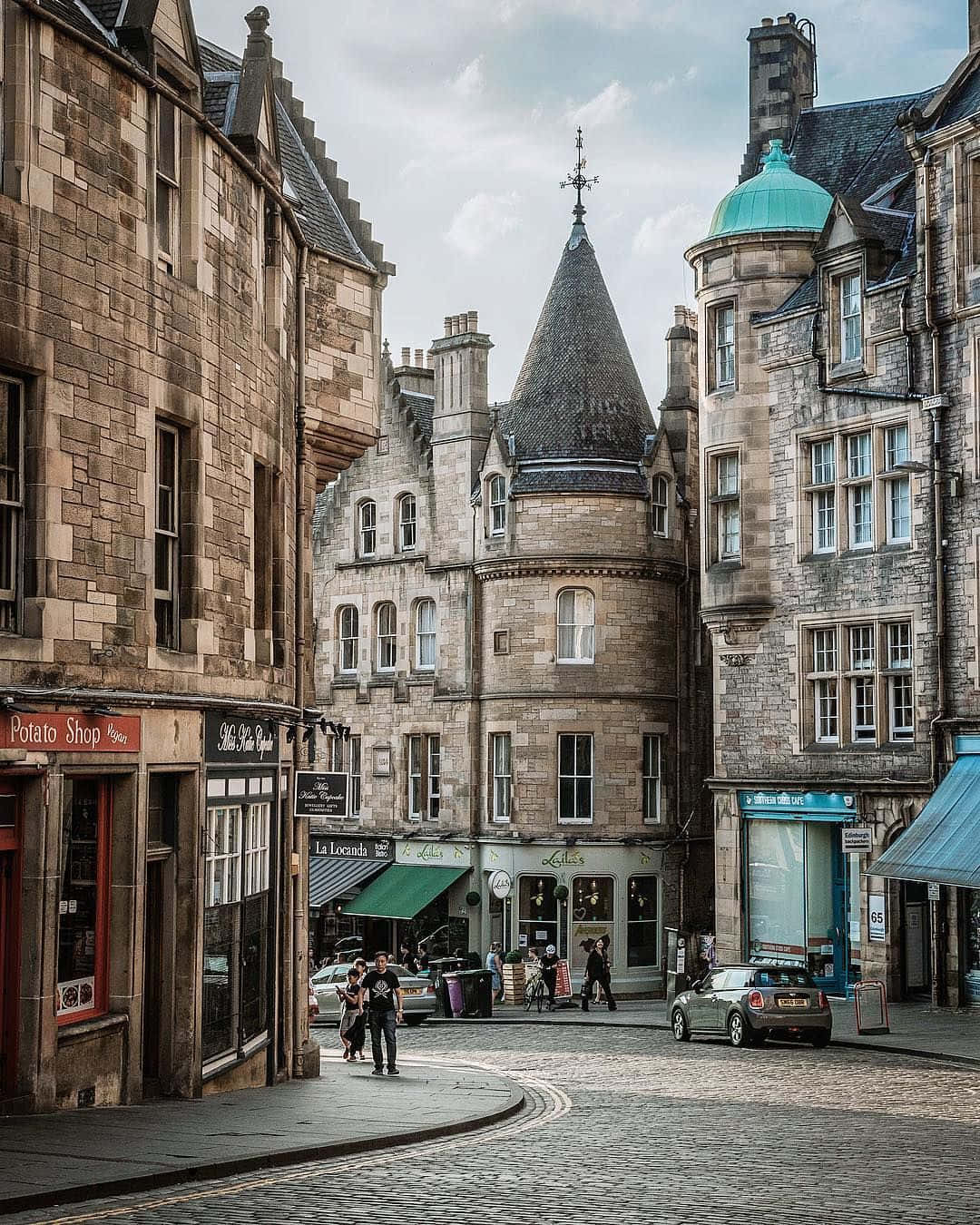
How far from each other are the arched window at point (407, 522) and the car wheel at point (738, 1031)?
23.1m

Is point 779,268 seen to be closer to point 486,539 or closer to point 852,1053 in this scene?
point 486,539

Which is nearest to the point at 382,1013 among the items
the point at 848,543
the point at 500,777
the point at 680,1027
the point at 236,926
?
the point at 236,926

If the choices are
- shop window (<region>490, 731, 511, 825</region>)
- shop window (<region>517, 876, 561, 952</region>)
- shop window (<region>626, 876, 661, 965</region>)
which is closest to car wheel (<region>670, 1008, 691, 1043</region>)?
shop window (<region>517, 876, 561, 952</region>)

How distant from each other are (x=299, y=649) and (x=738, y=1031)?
950 cm

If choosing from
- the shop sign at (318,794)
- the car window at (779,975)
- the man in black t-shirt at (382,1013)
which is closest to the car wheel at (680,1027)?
the car window at (779,975)

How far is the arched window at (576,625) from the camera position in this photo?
144ft

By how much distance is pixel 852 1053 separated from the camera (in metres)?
25.1

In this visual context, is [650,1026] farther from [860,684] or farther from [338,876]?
[338,876]

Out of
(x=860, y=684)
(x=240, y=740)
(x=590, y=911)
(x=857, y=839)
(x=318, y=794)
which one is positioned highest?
(x=860, y=684)

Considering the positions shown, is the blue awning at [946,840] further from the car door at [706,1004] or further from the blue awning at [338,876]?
the blue awning at [338,876]

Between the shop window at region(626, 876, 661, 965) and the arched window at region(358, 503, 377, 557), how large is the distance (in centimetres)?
1228

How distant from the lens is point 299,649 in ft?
73.4

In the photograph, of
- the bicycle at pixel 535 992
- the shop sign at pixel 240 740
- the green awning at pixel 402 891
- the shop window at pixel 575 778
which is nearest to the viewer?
the shop sign at pixel 240 740

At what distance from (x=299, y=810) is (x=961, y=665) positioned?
14.4 meters
